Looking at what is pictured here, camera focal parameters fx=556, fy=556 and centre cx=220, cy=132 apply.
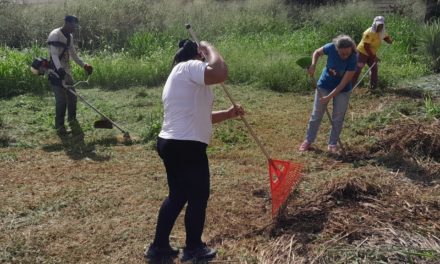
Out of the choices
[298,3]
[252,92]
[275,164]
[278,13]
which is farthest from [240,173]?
[298,3]

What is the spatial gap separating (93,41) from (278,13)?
20.1 feet

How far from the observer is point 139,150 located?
6.98 meters

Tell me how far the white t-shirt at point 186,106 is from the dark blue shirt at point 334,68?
108 inches

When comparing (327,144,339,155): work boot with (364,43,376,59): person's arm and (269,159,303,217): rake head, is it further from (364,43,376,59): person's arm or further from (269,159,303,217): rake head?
(364,43,376,59): person's arm

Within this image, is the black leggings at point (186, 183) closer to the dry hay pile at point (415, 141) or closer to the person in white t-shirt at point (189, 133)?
the person in white t-shirt at point (189, 133)

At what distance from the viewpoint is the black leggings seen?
3680mm

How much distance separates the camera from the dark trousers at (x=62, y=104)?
25.4 ft

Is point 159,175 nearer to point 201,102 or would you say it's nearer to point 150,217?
point 150,217

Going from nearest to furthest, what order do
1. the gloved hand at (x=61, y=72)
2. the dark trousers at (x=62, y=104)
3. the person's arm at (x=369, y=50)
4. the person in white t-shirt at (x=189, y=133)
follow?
the person in white t-shirt at (x=189, y=133), the gloved hand at (x=61, y=72), the dark trousers at (x=62, y=104), the person's arm at (x=369, y=50)

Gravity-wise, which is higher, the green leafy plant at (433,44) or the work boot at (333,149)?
the green leafy plant at (433,44)

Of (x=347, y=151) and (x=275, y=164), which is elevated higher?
(x=275, y=164)

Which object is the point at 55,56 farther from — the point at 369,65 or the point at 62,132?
the point at 369,65

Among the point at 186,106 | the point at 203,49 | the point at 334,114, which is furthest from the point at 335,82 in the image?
the point at 186,106

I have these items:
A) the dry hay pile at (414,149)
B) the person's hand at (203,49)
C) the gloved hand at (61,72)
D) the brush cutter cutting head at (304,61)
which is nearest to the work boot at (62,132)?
the gloved hand at (61,72)
